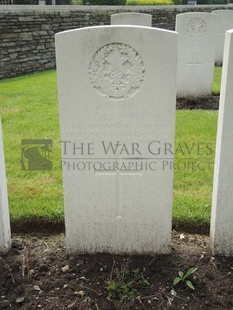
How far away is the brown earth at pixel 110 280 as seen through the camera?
8.06ft

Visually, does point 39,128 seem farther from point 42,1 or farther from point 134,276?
point 42,1

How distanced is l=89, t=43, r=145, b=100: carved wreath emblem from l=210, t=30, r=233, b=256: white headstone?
54cm

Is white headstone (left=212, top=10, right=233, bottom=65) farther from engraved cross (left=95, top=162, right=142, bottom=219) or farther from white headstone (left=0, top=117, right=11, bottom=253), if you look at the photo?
white headstone (left=0, top=117, right=11, bottom=253)

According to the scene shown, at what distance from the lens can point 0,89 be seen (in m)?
8.05

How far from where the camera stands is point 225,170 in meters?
2.68

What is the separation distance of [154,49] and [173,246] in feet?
4.83

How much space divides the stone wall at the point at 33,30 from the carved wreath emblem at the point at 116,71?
7.46 m

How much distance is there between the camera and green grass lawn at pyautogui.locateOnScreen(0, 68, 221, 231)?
3469 mm

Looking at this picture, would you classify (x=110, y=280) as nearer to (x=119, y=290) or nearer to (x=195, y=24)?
(x=119, y=290)

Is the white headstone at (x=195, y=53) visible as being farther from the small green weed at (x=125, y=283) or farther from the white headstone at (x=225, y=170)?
the small green weed at (x=125, y=283)

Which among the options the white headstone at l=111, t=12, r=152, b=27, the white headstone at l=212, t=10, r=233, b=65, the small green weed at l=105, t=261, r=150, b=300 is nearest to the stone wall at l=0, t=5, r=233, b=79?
the white headstone at l=111, t=12, r=152, b=27

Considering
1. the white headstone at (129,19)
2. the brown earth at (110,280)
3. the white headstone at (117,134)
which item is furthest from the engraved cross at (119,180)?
the white headstone at (129,19)

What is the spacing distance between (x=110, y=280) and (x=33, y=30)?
8.75 metres

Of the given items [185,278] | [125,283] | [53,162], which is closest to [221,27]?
[53,162]
